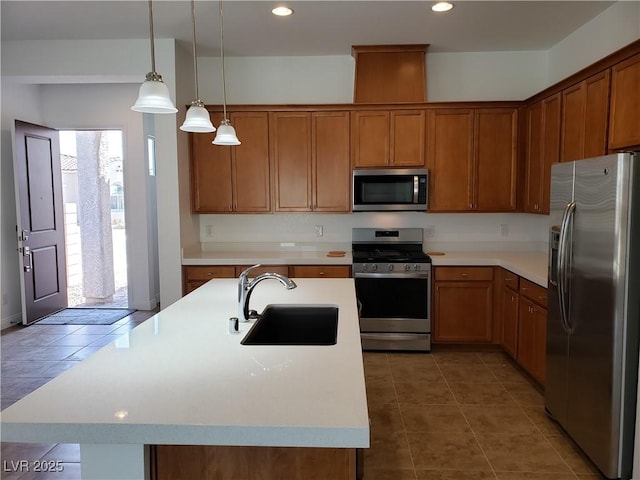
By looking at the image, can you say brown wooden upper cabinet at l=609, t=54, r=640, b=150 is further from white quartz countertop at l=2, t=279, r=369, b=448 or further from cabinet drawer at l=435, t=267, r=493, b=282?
white quartz countertop at l=2, t=279, r=369, b=448

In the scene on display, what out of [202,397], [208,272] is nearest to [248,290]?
[202,397]

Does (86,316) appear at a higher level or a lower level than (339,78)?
lower

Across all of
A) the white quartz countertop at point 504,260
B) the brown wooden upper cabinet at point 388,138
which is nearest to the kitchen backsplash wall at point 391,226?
the white quartz countertop at point 504,260

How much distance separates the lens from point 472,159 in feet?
13.6

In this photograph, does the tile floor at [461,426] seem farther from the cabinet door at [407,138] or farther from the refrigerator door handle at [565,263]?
the cabinet door at [407,138]

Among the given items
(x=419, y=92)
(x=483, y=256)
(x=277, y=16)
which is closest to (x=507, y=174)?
(x=483, y=256)

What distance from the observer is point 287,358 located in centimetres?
155

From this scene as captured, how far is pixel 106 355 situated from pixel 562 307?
2.34 m

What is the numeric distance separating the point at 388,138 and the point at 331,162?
22.8 inches

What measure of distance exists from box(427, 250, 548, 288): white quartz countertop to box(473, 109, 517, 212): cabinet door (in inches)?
17.3

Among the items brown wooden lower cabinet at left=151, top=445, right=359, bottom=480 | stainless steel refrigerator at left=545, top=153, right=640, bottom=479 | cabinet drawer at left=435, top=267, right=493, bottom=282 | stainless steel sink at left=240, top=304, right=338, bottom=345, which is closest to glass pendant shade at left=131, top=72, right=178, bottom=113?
stainless steel sink at left=240, top=304, right=338, bottom=345

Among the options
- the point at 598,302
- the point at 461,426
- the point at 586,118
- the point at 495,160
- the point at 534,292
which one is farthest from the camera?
the point at 495,160

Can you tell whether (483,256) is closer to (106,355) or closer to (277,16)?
(277,16)

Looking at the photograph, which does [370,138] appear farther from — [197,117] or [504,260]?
[197,117]
